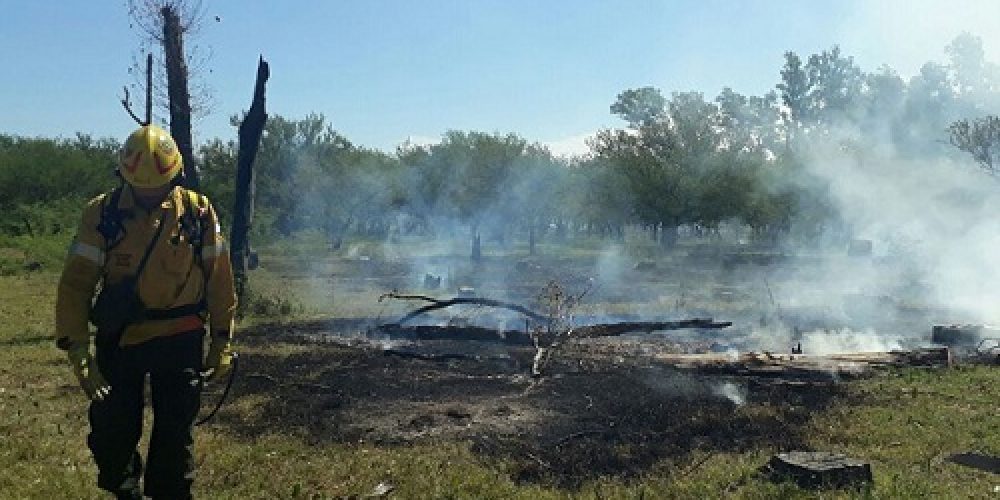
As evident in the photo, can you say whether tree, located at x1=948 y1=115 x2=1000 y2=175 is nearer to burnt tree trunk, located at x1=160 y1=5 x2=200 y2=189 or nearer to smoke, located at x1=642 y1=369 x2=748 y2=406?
smoke, located at x1=642 y1=369 x2=748 y2=406

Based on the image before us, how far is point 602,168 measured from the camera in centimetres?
3744

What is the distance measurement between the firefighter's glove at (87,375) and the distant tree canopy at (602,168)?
31.3 meters

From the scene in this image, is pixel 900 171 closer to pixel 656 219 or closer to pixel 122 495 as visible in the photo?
pixel 656 219

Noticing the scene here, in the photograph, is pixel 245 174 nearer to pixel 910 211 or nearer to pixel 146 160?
pixel 146 160

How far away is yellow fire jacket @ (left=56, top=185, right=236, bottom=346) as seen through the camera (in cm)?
391

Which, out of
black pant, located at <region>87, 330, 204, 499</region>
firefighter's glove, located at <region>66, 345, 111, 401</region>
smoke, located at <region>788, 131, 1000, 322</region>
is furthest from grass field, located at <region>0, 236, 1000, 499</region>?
smoke, located at <region>788, 131, 1000, 322</region>

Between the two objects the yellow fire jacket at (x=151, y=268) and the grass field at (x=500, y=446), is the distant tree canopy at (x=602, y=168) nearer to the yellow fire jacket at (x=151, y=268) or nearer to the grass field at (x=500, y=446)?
the grass field at (x=500, y=446)

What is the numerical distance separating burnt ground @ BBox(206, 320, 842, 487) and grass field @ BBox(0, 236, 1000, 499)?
0.03m

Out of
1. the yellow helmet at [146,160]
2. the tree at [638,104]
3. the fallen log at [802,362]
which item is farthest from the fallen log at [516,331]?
the tree at [638,104]

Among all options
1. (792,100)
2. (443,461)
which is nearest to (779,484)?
(443,461)

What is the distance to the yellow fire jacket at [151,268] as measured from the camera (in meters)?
3.91

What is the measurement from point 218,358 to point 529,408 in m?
4.20

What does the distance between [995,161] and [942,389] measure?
2436 centimetres

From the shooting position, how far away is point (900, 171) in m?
34.8
